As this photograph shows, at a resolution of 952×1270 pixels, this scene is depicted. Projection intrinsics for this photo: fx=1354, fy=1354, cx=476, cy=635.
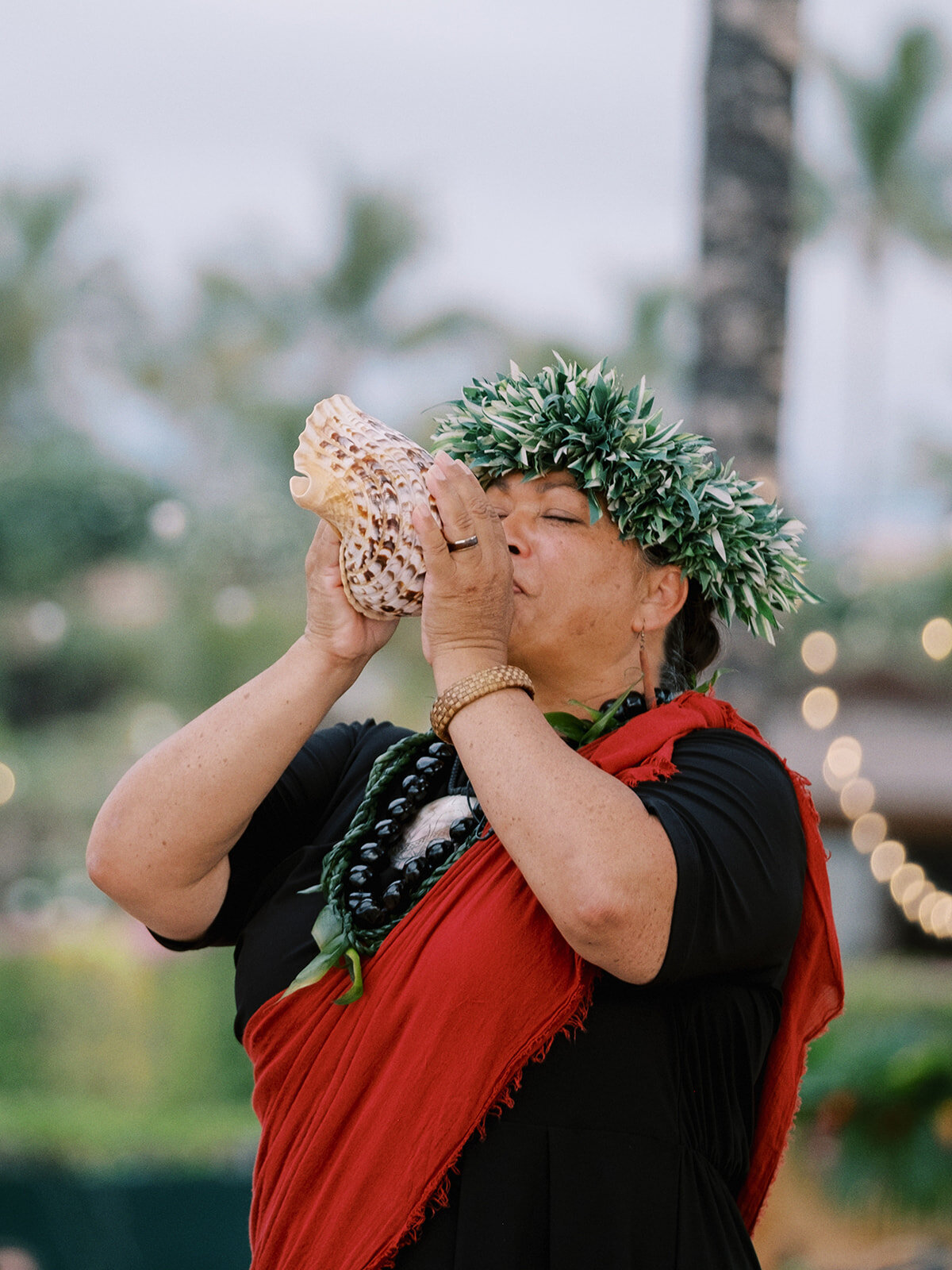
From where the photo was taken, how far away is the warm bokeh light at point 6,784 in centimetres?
1395

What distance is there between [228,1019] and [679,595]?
641 cm

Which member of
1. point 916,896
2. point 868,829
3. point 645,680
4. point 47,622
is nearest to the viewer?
point 645,680

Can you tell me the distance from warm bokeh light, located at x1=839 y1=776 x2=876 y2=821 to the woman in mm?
5922

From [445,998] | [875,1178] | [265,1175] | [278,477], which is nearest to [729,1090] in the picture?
[445,998]

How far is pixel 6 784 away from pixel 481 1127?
13428 mm

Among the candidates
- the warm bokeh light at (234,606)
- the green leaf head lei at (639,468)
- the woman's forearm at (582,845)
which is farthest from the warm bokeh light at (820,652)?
the warm bokeh light at (234,606)

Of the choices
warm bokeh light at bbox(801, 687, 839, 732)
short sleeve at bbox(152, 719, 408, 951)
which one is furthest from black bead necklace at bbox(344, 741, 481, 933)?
warm bokeh light at bbox(801, 687, 839, 732)

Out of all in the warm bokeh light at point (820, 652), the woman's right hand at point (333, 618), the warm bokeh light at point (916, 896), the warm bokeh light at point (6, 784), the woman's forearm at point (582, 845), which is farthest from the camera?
the warm bokeh light at point (6, 784)

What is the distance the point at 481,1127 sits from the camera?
1.52m

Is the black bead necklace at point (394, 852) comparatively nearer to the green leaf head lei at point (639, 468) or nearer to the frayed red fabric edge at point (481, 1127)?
the frayed red fabric edge at point (481, 1127)

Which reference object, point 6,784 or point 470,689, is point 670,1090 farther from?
point 6,784

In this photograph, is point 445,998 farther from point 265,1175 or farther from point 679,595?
point 679,595

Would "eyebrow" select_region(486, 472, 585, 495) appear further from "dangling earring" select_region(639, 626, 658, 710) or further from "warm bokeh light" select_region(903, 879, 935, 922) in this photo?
"warm bokeh light" select_region(903, 879, 935, 922)

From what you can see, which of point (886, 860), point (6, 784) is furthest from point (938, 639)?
point (6, 784)
